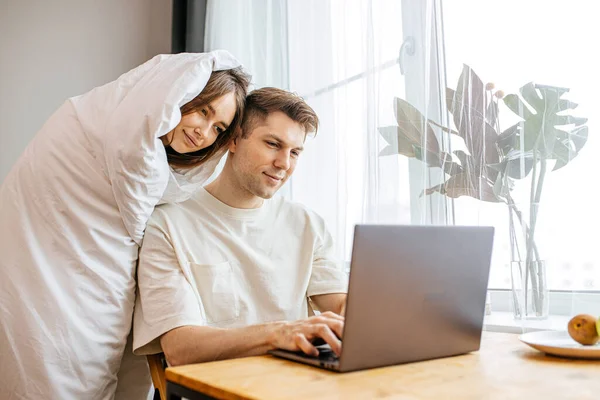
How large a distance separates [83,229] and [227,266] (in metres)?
0.36

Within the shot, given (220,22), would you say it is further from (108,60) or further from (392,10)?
(392,10)

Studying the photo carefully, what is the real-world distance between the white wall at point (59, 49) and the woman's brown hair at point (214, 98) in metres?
1.35

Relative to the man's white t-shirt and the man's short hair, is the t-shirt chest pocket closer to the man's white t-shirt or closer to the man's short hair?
the man's white t-shirt

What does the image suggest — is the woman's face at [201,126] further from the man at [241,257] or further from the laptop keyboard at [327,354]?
the laptop keyboard at [327,354]

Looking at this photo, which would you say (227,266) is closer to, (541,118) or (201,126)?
(201,126)

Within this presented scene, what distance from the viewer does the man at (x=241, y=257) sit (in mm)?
1366

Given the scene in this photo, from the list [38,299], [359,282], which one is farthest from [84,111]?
[359,282]

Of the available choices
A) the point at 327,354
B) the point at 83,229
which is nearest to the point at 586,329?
the point at 327,354

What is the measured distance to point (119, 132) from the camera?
136 cm

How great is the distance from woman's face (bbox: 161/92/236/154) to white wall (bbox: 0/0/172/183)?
141 cm

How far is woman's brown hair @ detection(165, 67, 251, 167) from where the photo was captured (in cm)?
155

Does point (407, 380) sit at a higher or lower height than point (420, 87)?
lower

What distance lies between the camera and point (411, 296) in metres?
0.95

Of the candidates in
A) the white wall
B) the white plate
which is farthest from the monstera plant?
the white wall
